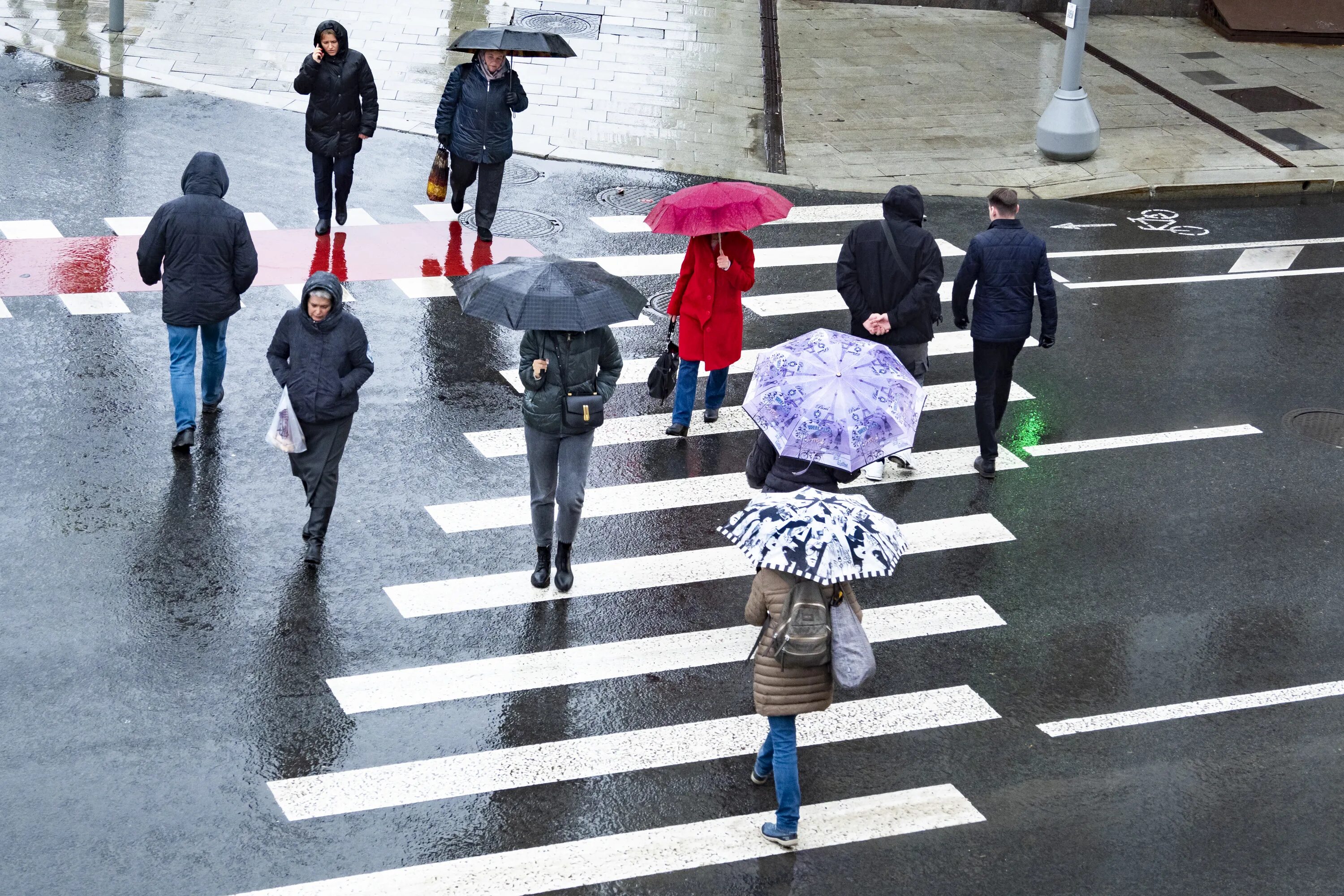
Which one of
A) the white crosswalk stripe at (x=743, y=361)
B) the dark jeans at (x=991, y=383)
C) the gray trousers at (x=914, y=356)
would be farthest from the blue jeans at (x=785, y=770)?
the white crosswalk stripe at (x=743, y=361)

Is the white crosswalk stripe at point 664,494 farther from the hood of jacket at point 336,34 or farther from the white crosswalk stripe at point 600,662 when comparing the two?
the hood of jacket at point 336,34

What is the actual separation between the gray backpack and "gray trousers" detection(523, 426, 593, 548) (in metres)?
2.46

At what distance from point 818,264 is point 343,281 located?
4.36 metres

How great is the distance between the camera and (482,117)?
14078 mm

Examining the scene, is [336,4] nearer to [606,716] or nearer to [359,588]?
[359,588]

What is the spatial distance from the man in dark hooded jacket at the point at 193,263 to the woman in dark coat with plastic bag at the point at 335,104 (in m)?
3.48

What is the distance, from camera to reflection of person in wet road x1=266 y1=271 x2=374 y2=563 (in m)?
9.16

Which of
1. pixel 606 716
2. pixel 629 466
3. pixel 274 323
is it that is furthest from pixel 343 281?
pixel 606 716

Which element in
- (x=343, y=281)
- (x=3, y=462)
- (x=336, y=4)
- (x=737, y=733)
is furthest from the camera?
(x=336, y=4)

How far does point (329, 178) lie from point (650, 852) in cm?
861

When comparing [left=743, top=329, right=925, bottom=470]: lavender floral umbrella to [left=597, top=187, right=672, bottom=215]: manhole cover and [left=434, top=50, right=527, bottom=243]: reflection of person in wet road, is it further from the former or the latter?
[left=597, top=187, right=672, bottom=215]: manhole cover

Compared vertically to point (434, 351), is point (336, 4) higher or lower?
higher

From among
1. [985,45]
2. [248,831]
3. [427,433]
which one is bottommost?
[248,831]

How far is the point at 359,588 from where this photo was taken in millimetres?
9234
